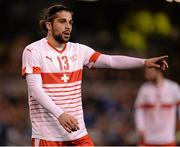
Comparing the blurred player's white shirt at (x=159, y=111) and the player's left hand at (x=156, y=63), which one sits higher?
the player's left hand at (x=156, y=63)

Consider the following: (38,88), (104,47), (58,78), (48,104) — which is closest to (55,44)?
(58,78)

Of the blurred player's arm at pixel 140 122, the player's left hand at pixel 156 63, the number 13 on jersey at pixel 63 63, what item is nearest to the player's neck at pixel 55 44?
the number 13 on jersey at pixel 63 63

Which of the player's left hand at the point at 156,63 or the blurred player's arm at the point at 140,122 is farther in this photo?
the blurred player's arm at the point at 140,122

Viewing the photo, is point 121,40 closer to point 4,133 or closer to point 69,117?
point 4,133

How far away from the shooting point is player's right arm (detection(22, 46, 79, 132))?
257 inches

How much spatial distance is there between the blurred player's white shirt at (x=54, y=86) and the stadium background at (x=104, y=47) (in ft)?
19.3

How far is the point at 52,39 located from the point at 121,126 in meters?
6.66

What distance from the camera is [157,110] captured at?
459 inches

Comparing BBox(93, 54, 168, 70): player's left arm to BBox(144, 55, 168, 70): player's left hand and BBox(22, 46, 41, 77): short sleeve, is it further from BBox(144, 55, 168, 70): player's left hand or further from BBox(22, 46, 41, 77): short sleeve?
BBox(22, 46, 41, 77): short sleeve

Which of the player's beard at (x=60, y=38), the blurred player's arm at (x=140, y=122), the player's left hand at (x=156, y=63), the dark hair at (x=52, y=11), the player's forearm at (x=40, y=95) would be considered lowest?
the blurred player's arm at (x=140, y=122)

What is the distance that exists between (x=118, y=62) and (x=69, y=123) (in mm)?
1073

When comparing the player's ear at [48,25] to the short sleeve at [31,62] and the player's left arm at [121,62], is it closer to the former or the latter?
the short sleeve at [31,62]

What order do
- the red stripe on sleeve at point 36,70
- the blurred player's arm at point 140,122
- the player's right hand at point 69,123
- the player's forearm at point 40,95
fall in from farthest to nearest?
the blurred player's arm at point 140,122 < the red stripe on sleeve at point 36,70 < the player's forearm at point 40,95 < the player's right hand at point 69,123

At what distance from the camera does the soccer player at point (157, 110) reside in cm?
1152
